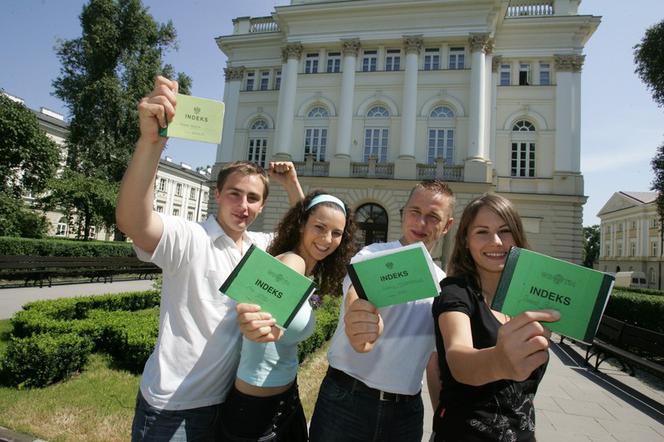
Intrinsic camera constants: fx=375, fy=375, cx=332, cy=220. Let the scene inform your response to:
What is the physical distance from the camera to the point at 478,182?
2073 cm

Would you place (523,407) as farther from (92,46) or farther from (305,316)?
(92,46)

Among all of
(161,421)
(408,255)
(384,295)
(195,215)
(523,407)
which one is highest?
(195,215)

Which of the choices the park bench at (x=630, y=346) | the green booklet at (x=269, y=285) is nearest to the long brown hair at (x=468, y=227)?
the green booklet at (x=269, y=285)

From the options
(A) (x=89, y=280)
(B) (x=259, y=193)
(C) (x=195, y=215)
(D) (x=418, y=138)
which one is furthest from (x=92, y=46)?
(C) (x=195, y=215)

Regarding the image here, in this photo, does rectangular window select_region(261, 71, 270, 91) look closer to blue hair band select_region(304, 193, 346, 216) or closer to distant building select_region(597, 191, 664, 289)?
blue hair band select_region(304, 193, 346, 216)

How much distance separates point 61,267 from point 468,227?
1672cm

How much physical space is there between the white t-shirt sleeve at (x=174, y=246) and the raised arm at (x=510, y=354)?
129 centimetres

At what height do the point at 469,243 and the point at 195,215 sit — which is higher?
the point at 195,215

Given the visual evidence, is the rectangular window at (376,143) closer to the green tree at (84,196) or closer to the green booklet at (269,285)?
the green tree at (84,196)

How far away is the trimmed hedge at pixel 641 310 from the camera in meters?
9.05

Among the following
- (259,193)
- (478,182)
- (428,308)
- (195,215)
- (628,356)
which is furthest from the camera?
(195,215)

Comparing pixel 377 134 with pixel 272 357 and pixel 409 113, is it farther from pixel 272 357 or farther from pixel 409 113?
pixel 272 357

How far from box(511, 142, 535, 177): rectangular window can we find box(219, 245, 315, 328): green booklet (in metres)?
24.3

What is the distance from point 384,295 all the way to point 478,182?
68.5ft
